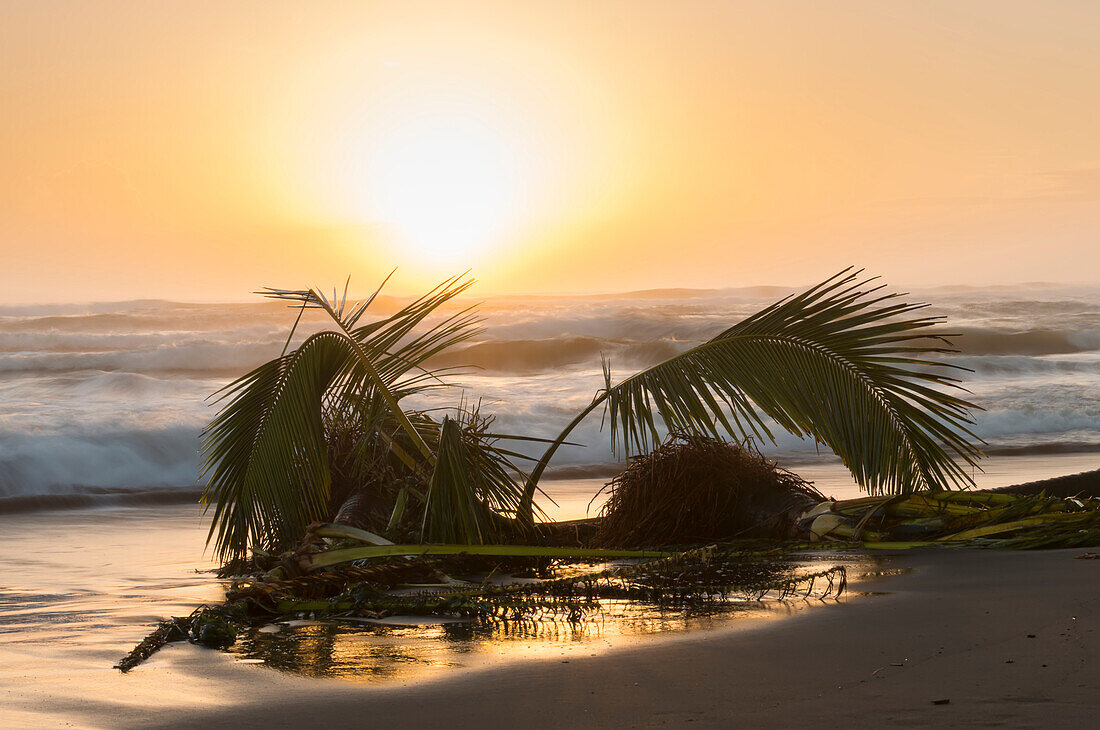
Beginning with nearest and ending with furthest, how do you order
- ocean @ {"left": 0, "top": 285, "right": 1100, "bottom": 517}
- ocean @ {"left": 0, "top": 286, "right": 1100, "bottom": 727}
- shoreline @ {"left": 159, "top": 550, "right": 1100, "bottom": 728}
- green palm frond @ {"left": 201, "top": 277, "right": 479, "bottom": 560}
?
shoreline @ {"left": 159, "top": 550, "right": 1100, "bottom": 728}
ocean @ {"left": 0, "top": 286, "right": 1100, "bottom": 727}
green palm frond @ {"left": 201, "top": 277, "right": 479, "bottom": 560}
ocean @ {"left": 0, "top": 285, "right": 1100, "bottom": 517}

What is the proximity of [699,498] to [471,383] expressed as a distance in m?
15.7

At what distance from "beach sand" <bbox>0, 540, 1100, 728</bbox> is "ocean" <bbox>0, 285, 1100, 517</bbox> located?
967 millimetres

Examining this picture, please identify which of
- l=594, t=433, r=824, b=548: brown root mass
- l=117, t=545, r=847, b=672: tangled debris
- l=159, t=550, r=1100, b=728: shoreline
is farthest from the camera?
l=594, t=433, r=824, b=548: brown root mass

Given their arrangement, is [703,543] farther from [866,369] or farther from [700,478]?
[866,369]

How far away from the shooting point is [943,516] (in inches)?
209

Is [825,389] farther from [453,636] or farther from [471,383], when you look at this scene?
[471,383]

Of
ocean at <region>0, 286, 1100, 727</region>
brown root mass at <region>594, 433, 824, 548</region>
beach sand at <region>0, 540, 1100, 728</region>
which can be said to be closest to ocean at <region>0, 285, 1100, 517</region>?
ocean at <region>0, 286, 1100, 727</region>

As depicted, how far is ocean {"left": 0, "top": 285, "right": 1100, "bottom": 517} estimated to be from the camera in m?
11.2

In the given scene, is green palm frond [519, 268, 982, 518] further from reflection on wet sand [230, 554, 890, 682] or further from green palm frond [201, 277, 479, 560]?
reflection on wet sand [230, 554, 890, 682]

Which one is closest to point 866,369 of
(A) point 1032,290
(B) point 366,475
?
(B) point 366,475

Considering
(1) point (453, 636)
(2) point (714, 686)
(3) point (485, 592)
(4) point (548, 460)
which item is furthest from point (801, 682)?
(4) point (548, 460)

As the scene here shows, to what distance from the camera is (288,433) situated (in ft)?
17.4

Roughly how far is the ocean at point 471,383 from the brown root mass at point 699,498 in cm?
217

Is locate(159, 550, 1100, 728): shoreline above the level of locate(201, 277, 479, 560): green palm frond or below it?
below
